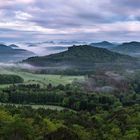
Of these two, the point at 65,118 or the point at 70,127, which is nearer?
the point at 70,127

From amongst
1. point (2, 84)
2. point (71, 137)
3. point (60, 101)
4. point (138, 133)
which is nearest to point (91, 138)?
point (138, 133)

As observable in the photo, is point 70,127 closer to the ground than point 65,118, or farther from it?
farther from it

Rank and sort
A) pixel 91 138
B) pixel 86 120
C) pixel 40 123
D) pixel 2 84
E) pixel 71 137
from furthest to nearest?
pixel 2 84 < pixel 86 120 < pixel 40 123 < pixel 91 138 < pixel 71 137

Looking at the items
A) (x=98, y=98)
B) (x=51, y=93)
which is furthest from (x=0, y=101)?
(x=98, y=98)

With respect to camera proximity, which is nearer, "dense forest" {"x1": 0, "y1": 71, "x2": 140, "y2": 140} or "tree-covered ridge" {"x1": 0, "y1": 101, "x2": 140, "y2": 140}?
"tree-covered ridge" {"x1": 0, "y1": 101, "x2": 140, "y2": 140}

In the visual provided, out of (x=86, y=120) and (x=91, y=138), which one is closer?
(x=91, y=138)

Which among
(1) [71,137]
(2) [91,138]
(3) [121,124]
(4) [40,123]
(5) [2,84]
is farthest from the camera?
(5) [2,84]

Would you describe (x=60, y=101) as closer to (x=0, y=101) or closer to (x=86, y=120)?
(x=0, y=101)

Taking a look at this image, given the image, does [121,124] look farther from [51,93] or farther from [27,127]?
[51,93]

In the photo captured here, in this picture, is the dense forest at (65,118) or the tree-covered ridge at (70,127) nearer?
the tree-covered ridge at (70,127)
